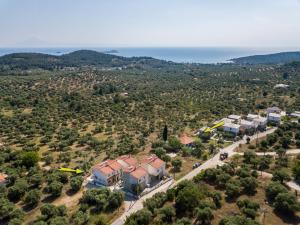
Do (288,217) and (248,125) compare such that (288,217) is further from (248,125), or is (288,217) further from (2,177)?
(2,177)

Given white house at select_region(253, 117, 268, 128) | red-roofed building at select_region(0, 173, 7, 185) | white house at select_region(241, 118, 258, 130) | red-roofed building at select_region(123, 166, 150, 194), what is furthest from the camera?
white house at select_region(253, 117, 268, 128)

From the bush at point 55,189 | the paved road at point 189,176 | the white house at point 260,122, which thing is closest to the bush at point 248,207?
the paved road at point 189,176

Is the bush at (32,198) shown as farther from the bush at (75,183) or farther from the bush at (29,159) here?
the bush at (29,159)

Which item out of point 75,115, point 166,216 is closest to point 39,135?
point 75,115

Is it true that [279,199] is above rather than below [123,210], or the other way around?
above

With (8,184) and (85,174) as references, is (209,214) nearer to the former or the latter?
(85,174)

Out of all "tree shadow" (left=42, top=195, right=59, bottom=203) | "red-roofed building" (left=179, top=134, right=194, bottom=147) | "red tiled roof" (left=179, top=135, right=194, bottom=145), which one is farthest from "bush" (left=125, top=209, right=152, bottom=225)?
"red tiled roof" (left=179, top=135, right=194, bottom=145)

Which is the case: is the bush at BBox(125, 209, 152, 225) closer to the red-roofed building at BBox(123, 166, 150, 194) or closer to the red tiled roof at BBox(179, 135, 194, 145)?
the red-roofed building at BBox(123, 166, 150, 194)
